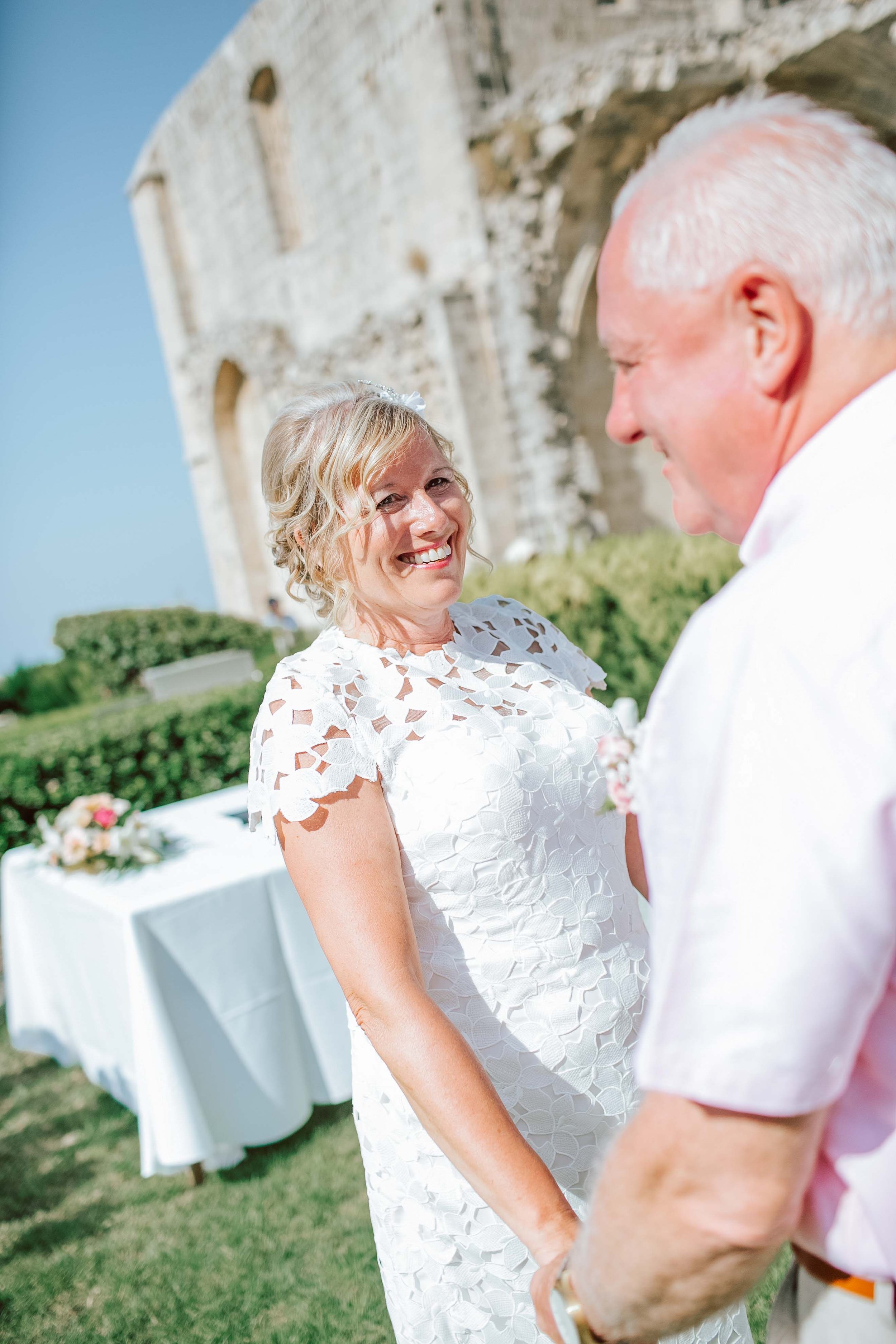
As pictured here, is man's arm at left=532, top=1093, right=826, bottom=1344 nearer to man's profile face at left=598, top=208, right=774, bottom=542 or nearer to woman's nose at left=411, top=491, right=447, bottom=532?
man's profile face at left=598, top=208, right=774, bottom=542

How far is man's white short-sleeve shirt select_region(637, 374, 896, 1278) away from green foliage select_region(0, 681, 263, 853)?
596 centimetres

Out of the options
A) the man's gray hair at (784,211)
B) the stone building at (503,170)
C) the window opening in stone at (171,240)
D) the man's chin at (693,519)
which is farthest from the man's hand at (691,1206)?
the window opening in stone at (171,240)

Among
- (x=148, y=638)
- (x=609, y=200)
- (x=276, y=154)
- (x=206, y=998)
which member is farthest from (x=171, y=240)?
(x=206, y=998)

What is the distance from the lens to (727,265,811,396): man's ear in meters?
0.75

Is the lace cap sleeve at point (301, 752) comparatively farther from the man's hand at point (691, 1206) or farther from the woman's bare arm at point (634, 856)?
the man's hand at point (691, 1206)

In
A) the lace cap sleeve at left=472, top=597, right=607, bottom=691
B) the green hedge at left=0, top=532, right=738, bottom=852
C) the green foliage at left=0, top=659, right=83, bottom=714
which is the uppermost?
the lace cap sleeve at left=472, top=597, right=607, bottom=691

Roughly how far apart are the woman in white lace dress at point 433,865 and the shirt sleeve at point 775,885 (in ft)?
2.62

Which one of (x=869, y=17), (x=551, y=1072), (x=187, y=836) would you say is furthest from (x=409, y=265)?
(x=551, y=1072)

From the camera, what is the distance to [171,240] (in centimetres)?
1922

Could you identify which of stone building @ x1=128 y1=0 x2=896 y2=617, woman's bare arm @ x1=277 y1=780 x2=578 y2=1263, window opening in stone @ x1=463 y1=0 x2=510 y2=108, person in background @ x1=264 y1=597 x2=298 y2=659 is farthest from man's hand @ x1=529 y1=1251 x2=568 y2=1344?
window opening in stone @ x1=463 y1=0 x2=510 y2=108

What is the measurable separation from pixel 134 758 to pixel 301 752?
5.98 metres

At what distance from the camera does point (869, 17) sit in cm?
1035

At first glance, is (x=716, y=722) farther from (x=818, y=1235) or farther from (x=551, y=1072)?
(x=551, y=1072)

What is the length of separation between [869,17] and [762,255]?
12.8 m
